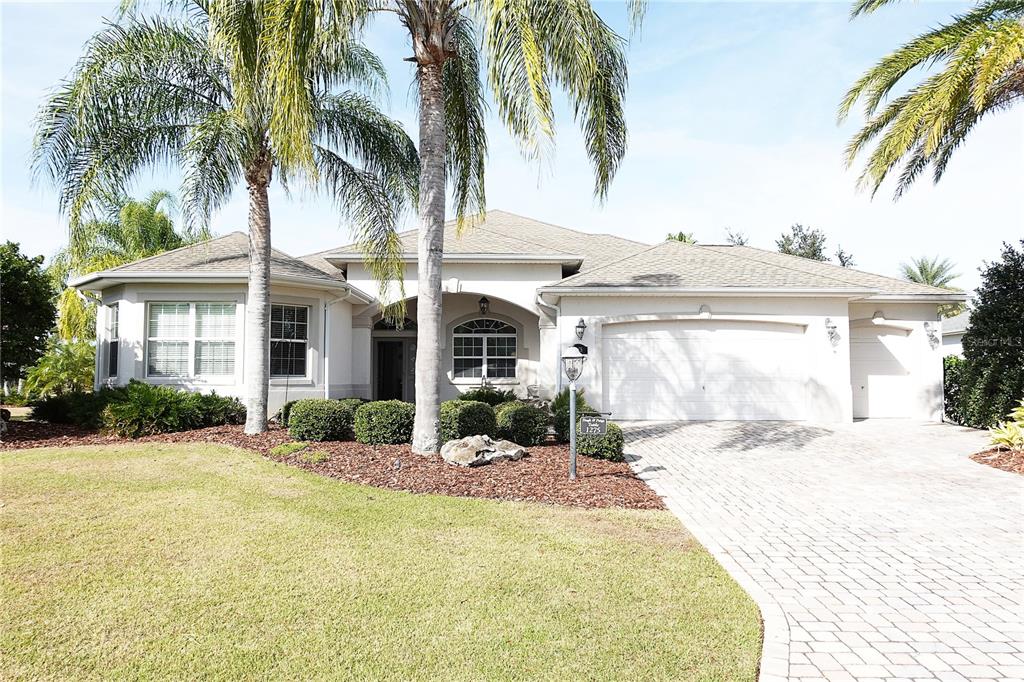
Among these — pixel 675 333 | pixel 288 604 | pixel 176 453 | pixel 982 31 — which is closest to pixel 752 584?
pixel 288 604

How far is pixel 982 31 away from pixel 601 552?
9.97m

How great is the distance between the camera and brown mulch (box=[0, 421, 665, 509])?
285 inches

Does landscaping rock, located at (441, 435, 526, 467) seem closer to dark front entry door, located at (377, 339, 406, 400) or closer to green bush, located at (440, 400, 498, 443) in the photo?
green bush, located at (440, 400, 498, 443)

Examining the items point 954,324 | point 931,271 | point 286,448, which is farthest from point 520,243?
point 931,271

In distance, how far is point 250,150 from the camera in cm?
1073

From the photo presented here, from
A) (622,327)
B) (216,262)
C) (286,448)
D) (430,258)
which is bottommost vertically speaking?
(286,448)

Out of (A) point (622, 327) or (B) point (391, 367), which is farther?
(B) point (391, 367)

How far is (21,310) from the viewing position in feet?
39.5

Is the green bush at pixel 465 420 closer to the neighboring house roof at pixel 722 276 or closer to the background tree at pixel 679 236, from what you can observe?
the neighboring house roof at pixel 722 276

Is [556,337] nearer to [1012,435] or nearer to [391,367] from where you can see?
[391,367]

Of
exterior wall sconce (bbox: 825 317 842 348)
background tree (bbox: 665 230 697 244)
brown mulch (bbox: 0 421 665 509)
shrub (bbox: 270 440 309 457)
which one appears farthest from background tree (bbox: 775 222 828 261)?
shrub (bbox: 270 440 309 457)

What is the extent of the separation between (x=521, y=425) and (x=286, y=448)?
3.94 metres

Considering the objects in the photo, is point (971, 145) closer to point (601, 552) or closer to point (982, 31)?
point (982, 31)

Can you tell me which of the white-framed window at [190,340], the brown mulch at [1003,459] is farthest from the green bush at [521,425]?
the brown mulch at [1003,459]
